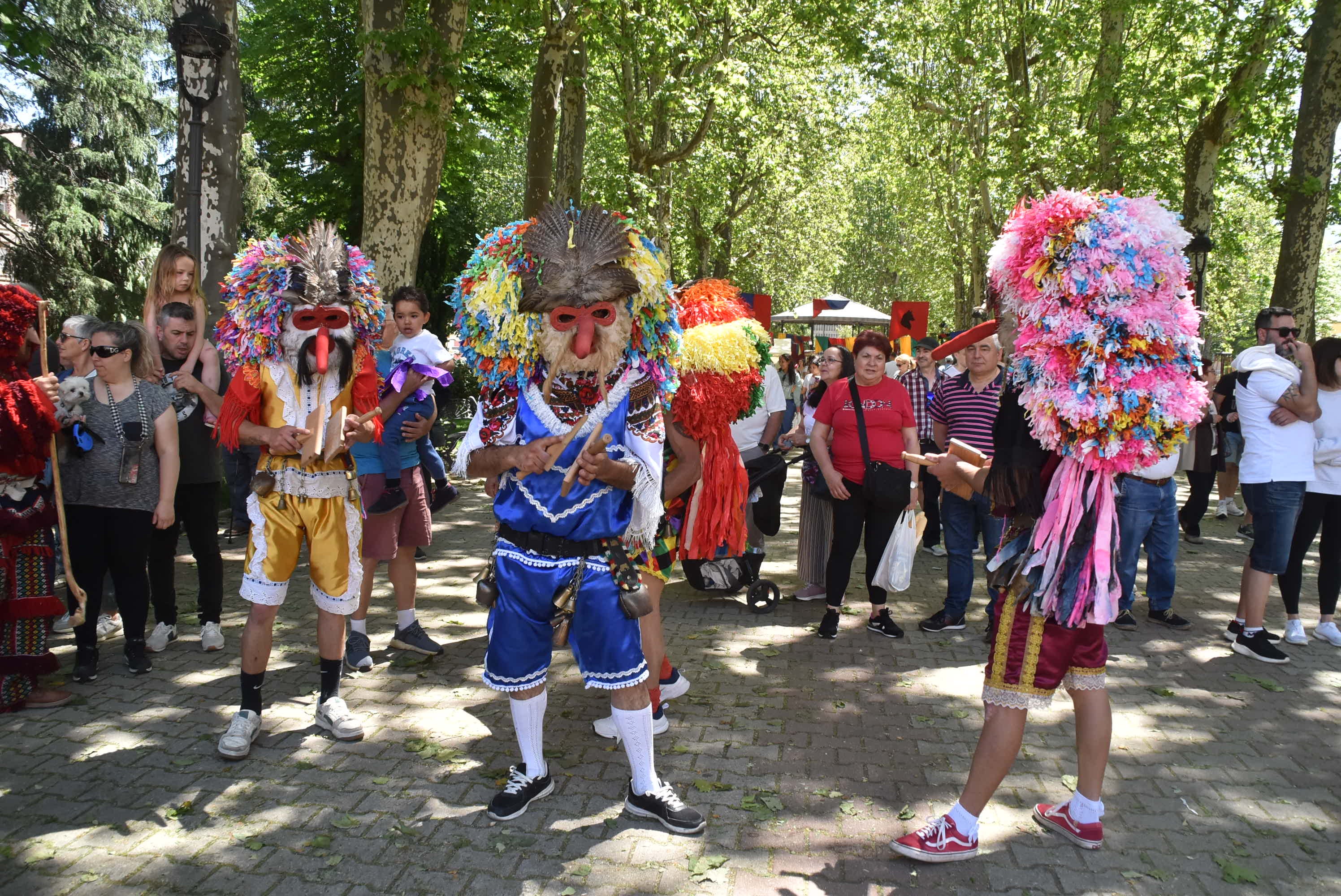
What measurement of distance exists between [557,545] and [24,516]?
3083mm

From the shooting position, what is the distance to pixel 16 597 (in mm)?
4695

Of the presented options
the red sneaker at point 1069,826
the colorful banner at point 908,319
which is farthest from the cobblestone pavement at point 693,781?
the colorful banner at point 908,319

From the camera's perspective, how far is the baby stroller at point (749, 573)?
700cm

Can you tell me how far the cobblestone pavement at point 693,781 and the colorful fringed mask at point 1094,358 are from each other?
3.80 feet

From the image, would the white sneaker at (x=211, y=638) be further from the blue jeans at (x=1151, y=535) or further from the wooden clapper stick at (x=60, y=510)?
the blue jeans at (x=1151, y=535)

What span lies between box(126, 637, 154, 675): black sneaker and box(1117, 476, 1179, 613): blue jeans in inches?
235

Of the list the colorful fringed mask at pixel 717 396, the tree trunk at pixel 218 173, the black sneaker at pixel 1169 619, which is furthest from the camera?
the tree trunk at pixel 218 173

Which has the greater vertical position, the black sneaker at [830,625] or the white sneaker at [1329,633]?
the white sneaker at [1329,633]

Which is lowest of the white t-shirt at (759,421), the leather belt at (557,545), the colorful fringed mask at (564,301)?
the leather belt at (557,545)

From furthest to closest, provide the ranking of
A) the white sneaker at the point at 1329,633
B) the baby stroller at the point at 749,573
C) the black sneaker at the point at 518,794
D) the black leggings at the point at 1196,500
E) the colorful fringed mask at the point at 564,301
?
1. the black leggings at the point at 1196,500
2. the baby stroller at the point at 749,573
3. the white sneaker at the point at 1329,633
4. the black sneaker at the point at 518,794
5. the colorful fringed mask at the point at 564,301

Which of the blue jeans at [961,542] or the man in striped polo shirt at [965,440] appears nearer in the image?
the man in striped polo shirt at [965,440]

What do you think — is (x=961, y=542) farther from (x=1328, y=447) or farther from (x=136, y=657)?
(x=136, y=657)

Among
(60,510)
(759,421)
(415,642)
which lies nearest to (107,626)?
(60,510)

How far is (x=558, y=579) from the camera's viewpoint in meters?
3.51
